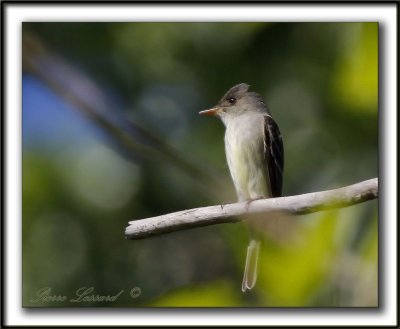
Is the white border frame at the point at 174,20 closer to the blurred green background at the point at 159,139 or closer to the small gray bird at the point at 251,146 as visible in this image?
the blurred green background at the point at 159,139

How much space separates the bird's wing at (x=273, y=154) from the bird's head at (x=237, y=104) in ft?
0.30

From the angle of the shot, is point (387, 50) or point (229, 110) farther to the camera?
point (229, 110)

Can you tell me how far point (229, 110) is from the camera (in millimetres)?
3326

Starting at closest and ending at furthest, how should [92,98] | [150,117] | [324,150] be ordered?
[92,98]
[324,150]
[150,117]

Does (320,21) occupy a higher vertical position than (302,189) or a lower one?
higher

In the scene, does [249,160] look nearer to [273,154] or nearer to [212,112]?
[273,154]

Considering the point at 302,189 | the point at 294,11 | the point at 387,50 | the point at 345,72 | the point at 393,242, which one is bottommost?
the point at 393,242

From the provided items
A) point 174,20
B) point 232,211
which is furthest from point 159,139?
point 174,20

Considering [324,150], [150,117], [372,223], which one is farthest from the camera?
[150,117]

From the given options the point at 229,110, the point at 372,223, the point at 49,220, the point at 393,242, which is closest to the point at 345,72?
the point at 372,223

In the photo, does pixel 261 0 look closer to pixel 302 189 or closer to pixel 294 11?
pixel 294 11

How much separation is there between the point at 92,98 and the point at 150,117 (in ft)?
6.07

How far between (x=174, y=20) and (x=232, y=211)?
2.98 ft

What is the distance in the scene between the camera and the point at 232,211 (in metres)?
2.77
